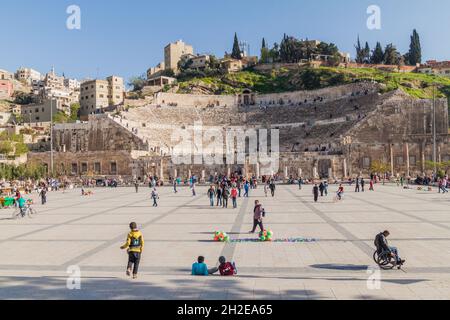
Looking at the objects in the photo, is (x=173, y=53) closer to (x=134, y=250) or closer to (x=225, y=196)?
(x=225, y=196)

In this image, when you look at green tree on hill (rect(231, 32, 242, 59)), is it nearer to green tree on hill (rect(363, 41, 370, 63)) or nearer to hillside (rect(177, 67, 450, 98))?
hillside (rect(177, 67, 450, 98))

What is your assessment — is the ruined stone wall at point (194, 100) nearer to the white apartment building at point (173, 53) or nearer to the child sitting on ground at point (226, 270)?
the white apartment building at point (173, 53)

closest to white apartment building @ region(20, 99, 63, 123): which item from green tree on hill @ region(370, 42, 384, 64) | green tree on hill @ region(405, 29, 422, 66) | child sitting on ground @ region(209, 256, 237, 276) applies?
green tree on hill @ region(370, 42, 384, 64)

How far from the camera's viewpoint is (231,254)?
39.9ft

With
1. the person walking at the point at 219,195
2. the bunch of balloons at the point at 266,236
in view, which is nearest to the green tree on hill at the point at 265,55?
the person walking at the point at 219,195

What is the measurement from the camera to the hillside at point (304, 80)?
8539 centimetres

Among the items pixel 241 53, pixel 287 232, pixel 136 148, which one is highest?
pixel 241 53

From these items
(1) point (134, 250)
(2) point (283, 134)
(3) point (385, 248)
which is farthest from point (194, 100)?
(1) point (134, 250)

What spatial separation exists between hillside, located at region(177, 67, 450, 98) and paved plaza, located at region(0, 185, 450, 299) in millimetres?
68686

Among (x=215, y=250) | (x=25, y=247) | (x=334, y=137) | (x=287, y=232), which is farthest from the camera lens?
(x=334, y=137)

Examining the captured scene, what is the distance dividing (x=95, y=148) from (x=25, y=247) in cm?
5990

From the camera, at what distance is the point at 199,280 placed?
8.95 m
